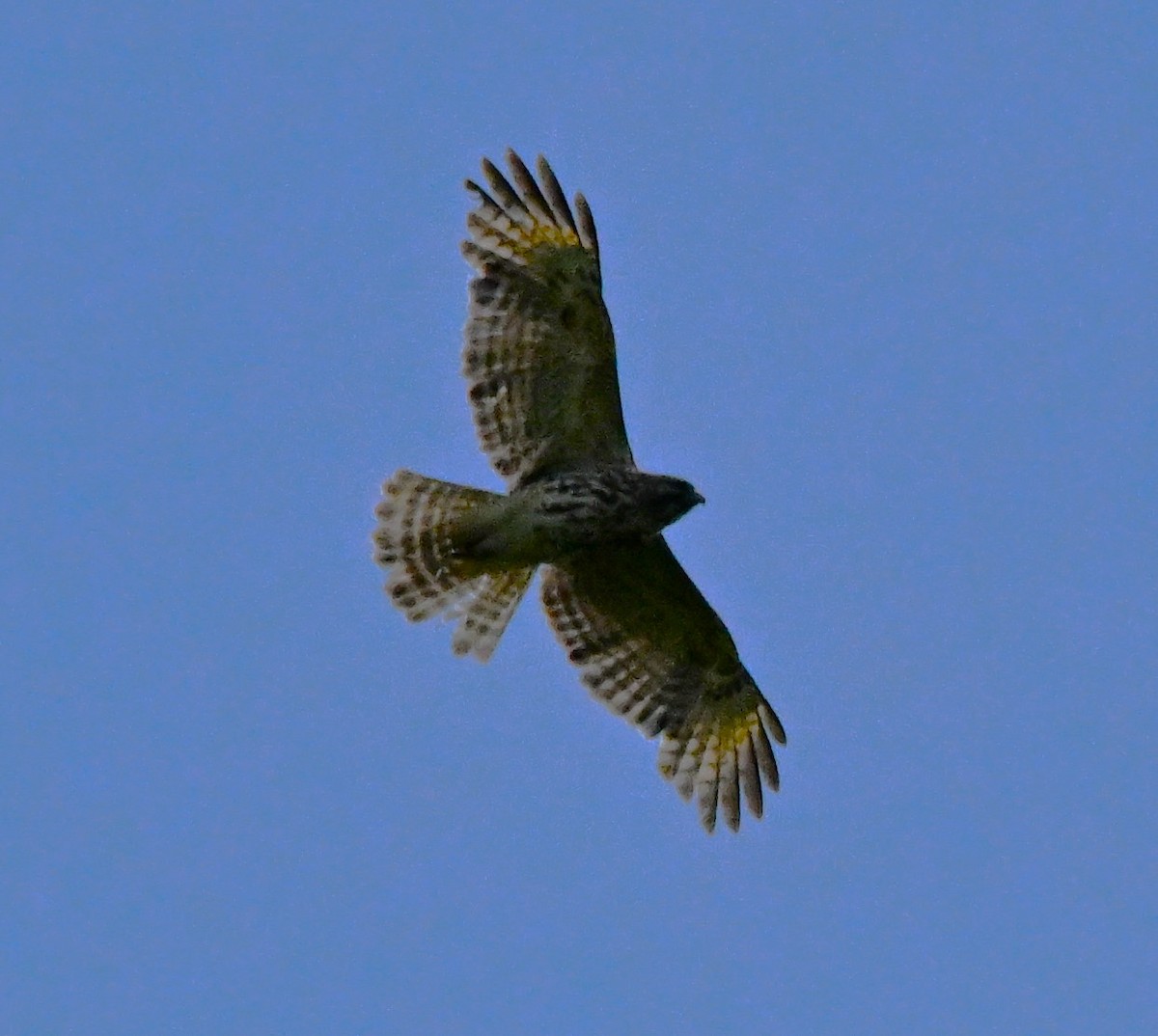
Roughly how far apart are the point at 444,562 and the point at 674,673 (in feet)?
5.58

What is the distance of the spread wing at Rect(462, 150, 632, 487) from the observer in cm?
1567

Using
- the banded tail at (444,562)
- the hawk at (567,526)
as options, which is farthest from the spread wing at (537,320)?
the banded tail at (444,562)

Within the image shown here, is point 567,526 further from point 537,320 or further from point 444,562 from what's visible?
point 537,320

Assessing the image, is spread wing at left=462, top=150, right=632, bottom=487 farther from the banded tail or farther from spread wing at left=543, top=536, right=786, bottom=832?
spread wing at left=543, top=536, right=786, bottom=832

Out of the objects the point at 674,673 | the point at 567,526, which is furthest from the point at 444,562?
the point at 674,673

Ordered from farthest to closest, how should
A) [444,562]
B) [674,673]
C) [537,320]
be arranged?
[674,673] < [444,562] < [537,320]

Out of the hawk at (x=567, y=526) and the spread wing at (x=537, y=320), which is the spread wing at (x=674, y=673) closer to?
the hawk at (x=567, y=526)

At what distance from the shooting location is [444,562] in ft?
53.3

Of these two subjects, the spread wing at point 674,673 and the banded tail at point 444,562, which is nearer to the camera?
the banded tail at point 444,562

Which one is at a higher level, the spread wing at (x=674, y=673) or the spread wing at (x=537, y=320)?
the spread wing at (x=537, y=320)

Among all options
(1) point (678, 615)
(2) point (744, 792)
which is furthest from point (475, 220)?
(2) point (744, 792)

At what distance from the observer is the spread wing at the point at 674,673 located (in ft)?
53.7

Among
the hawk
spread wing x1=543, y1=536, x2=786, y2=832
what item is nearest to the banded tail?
the hawk

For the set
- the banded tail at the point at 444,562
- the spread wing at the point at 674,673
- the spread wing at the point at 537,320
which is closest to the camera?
the spread wing at the point at 537,320
